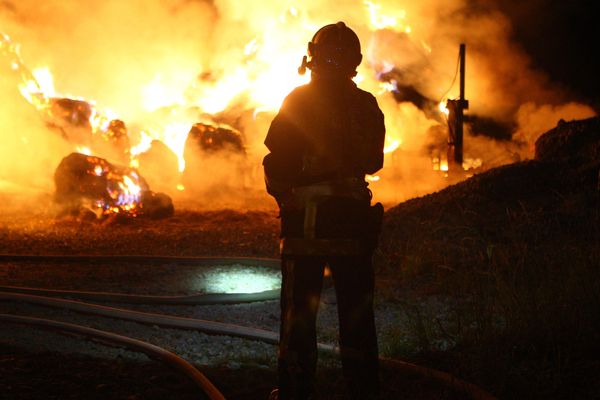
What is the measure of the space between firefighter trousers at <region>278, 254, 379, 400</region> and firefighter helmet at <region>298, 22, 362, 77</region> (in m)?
0.96

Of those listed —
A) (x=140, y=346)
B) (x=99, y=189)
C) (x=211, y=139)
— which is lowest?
(x=140, y=346)

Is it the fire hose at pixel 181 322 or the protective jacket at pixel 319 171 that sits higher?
the protective jacket at pixel 319 171

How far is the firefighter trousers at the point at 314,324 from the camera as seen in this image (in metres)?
3.04

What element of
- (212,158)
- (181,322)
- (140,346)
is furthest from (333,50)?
(212,158)

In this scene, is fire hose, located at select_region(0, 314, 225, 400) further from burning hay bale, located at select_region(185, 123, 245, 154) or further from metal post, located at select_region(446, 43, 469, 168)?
burning hay bale, located at select_region(185, 123, 245, 154)

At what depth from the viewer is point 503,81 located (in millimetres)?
22531

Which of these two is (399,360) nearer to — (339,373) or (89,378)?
(339,373)

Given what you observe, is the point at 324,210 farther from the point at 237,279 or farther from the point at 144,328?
the point at 237,279

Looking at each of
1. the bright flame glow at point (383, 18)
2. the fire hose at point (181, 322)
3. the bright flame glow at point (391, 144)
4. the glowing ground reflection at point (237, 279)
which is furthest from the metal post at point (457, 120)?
the fire hose at point (181, 322)

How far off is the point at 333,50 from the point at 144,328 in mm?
3189

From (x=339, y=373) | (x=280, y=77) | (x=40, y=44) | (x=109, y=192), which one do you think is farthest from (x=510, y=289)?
(x=40, y=44)

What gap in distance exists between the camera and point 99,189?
13547mm

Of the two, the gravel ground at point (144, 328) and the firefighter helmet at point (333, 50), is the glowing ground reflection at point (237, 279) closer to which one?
the gravel ground at point (144, 328)

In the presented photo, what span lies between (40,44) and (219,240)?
12633 mm
